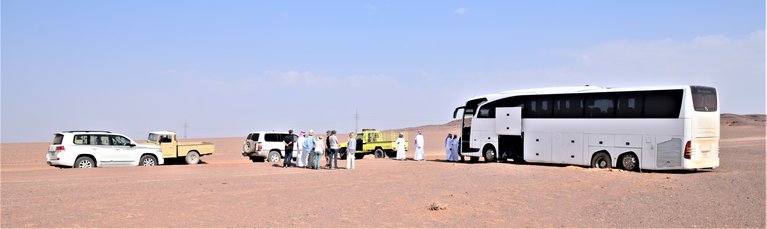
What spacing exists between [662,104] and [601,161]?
3497 mm

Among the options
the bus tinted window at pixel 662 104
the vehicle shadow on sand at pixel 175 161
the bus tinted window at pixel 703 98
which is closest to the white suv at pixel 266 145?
the vehicle shadow on sand at pixel 175 161

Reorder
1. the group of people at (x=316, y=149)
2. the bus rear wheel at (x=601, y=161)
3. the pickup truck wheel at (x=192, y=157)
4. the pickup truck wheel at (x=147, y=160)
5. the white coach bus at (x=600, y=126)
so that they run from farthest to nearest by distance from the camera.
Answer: the pickup truck wheel at (x=192, y=157) → the pickup truck wheel at (x=147, y=160) → the group of people at (x=316, y=149) → the bus rear wheel at (x=601, y=161) → the white coach bus at (x=600, y=126)

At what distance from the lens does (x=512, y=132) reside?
90.1 ft

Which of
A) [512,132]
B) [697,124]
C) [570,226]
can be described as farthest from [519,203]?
[512,132]

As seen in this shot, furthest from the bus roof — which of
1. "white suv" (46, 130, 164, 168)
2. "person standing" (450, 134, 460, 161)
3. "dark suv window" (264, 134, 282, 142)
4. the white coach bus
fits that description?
"white suv" (46, 130, 164, 168)

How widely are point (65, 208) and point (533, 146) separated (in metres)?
18.8

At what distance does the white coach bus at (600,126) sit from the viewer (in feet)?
71.2

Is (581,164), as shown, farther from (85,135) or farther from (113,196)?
(85,135)

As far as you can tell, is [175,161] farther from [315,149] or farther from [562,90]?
[562,90]

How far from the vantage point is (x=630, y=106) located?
23016 millimetres

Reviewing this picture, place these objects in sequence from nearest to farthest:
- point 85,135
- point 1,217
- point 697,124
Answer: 1. point 1,217
2. point 697,124
3. point 85,135

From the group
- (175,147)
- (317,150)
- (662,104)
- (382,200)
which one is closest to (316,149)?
(317,150)

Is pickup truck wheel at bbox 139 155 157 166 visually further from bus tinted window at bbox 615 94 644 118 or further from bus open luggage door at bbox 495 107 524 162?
bus tinted window at bbox 615 94 644 118

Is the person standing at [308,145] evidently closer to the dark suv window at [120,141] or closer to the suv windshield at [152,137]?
the dark suv window at [120,141]
